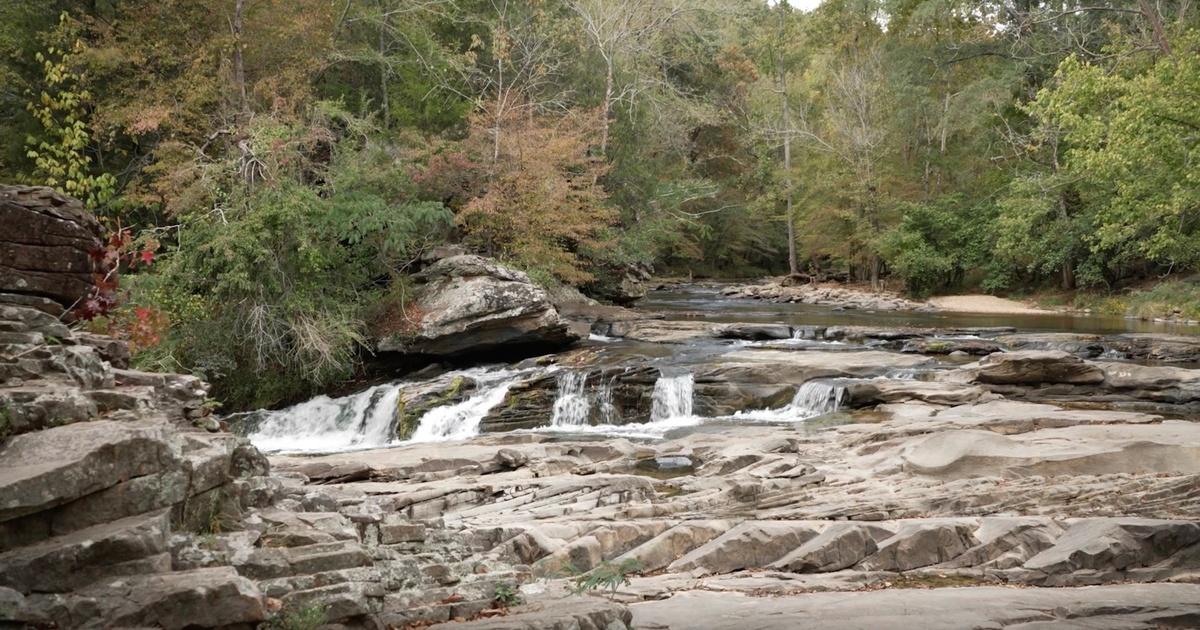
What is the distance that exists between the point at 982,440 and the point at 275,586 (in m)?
8.10

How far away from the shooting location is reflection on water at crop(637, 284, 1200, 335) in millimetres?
22531

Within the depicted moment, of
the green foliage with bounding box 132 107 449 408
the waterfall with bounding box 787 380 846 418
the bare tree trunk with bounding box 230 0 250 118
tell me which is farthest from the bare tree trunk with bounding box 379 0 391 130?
the waterfall with bounding box 787 380 846 418

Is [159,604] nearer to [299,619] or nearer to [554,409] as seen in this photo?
[299,619]

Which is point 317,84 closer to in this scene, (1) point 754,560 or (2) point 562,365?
(2) point 562,365

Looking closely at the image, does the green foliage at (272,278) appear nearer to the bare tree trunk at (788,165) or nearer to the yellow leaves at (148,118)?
the yellow leaves at (148,118)

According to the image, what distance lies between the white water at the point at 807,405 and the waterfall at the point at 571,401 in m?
2.90

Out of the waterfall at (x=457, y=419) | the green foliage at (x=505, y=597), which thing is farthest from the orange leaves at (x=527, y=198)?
the green foliage at (x=505, y=597)

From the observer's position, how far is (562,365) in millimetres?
17078

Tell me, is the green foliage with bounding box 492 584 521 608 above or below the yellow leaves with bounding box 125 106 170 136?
below

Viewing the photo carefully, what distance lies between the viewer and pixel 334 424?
52.1ft

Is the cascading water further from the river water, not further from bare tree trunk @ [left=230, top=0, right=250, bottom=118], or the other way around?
bare tree trunk @ [left=230, top=0, right=250, bottom=118]

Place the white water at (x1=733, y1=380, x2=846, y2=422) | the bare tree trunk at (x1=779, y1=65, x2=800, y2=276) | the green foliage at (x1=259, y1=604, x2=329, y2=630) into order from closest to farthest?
the green foliage at (x1=259, y1=604, x2=329, y2=630) → the white water at (x1=733, y1=380, x2=846, y2=422) → the bare tree trunk at (x1=779, y1=65, x2=800, y2=276)

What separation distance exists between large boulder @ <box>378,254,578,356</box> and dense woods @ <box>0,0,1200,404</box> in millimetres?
1012

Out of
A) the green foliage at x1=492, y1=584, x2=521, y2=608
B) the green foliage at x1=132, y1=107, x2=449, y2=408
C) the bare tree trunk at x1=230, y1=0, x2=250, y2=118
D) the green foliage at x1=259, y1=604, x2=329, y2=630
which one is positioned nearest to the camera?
the green foliage at x1=259, y1=604, x2=329, y2=630
